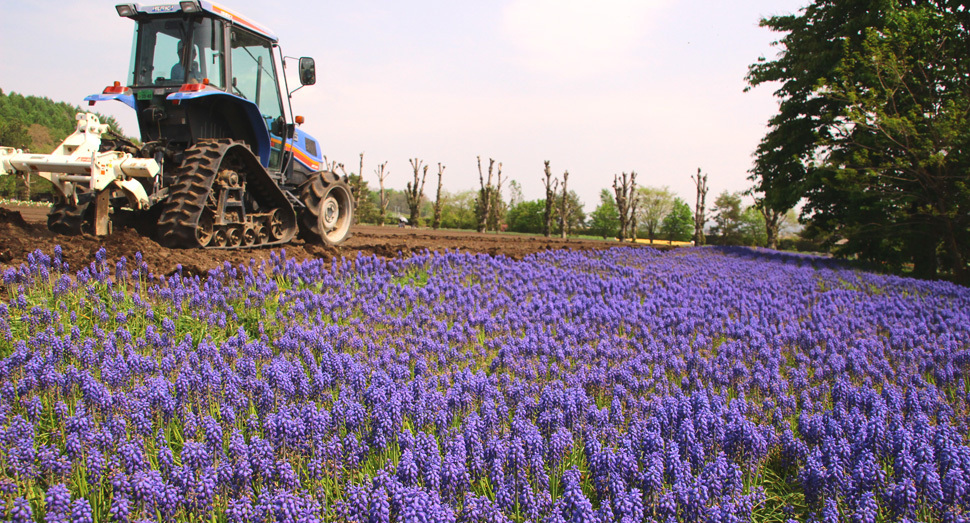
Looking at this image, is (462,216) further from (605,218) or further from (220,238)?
(220,238)

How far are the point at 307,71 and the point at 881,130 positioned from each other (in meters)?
18.3

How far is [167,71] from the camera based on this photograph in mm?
9734

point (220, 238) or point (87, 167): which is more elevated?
point (87, 167)

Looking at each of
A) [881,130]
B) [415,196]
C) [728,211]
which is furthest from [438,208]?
[728,211]

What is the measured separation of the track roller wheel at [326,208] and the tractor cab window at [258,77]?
92 cm

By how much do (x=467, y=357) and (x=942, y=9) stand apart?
1031 inches

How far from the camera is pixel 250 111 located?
1027 centimetres

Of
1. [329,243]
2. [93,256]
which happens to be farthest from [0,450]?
[329,243]

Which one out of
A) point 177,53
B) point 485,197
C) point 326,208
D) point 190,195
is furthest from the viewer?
point 485,197

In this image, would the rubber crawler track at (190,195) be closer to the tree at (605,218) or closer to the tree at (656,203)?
the tree at (605,218)

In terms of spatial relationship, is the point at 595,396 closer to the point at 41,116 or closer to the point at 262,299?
the point at 262,299

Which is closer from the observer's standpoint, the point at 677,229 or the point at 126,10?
the point at 126,10

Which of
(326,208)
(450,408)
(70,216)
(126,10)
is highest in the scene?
(126,10)

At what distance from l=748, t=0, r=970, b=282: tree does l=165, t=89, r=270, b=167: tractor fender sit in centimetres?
1780
